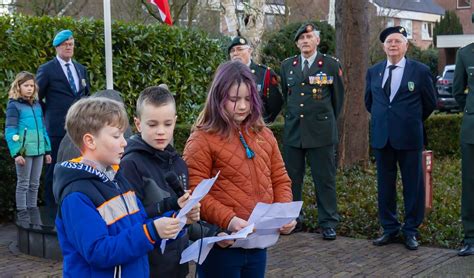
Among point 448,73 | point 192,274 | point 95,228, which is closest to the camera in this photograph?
point 95,228

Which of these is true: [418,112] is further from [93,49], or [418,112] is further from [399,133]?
[93,49]

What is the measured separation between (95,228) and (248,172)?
1118 millimetres

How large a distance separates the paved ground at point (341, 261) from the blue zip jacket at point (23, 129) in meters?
1.21

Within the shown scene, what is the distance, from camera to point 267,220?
3398 mm

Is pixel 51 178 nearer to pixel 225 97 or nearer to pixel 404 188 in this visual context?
pixel 404 188

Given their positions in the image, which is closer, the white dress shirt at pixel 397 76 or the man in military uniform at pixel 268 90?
the white dress shirt at pixel 397 76

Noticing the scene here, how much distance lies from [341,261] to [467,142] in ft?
5.50

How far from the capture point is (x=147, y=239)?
2707 millimetres

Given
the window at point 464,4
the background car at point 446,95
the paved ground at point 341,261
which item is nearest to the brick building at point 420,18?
the window at point 464,4

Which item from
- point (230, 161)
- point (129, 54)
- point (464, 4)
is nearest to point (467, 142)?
point (230, 161)

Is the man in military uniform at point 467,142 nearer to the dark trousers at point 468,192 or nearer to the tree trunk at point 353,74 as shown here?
the dark trousers at point 468,192

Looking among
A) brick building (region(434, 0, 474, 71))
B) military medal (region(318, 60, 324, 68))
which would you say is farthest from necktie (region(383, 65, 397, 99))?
brick building (region(434, 0, 474, 71))

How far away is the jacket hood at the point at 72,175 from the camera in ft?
9.09

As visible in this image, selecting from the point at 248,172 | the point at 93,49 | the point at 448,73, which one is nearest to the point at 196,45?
the point at 93,49
